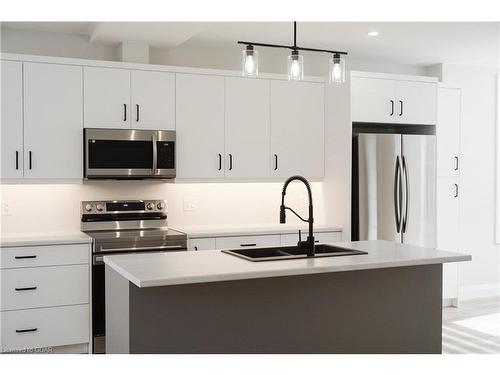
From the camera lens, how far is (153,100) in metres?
4.91

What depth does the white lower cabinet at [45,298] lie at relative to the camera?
4230 millimetres

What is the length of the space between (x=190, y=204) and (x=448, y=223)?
2626mm

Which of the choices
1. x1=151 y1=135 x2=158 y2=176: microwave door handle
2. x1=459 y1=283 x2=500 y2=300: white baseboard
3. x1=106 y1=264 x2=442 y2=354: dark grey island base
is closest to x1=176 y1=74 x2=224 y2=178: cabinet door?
x1=151 y1=135 x2=158 y2=176: microwave door handle

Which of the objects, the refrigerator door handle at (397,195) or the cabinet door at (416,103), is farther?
the cabinet door at (416,103)

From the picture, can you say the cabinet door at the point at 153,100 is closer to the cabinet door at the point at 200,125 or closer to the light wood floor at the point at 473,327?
the cabinet door at the point at 200,125

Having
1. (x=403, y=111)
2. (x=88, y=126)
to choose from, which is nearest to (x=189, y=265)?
(x=88, y=126)

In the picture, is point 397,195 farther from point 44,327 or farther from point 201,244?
point 44,327

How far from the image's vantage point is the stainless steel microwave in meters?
4.68

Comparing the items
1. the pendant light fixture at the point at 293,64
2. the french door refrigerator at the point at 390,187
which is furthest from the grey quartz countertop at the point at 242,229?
the pendant light fixture at the point at 293,64

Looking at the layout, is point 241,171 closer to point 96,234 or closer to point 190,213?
point 190,213

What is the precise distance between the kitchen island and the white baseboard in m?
3.25

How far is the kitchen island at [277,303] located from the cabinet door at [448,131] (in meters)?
2.64

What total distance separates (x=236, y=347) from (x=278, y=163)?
2.55m

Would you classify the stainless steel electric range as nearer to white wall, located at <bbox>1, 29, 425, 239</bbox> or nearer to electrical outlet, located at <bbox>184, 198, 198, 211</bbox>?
white wall, located at <bbox>1, 29, 425, 239</bbox>
